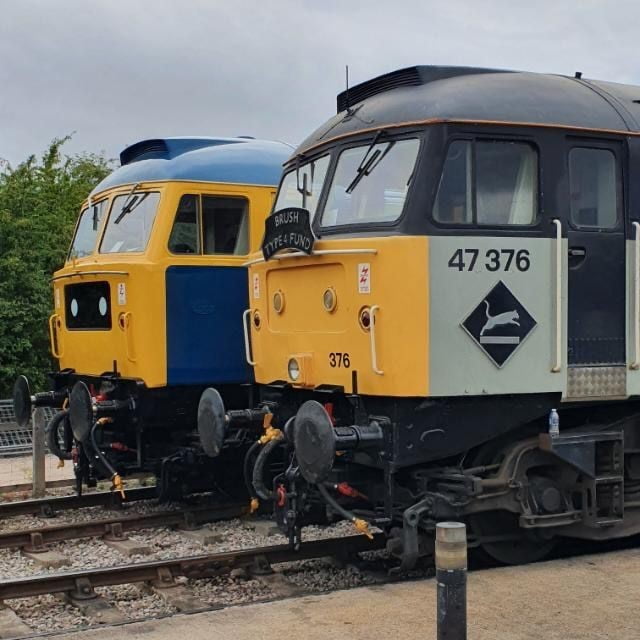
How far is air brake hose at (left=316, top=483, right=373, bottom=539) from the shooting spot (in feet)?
21.1

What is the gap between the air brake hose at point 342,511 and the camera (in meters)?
6.43

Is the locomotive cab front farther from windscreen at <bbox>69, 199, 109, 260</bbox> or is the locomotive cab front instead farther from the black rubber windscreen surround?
windscreen at <bbox>69, 199, 109, 260</bbox>

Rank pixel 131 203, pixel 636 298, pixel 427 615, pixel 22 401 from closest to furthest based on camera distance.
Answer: pixel 427 615 → pixel 636 298 → pixel 131 203 → pixel 22 401

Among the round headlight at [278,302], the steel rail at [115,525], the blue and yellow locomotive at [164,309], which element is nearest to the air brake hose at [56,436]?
the blue and yellow locomotive at [164,309]

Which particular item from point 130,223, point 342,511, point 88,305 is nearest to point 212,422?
point 342,511

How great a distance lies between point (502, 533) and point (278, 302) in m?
2.34

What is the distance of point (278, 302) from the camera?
7.48m

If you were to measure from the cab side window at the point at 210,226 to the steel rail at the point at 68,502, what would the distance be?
274 cm

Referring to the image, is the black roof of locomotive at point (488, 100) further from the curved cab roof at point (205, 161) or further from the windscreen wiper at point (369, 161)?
the curved cab roof at point (205, 161)

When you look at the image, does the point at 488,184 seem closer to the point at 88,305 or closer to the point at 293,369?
the point at 293,369

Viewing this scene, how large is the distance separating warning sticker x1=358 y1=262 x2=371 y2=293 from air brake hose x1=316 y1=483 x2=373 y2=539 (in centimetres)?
132

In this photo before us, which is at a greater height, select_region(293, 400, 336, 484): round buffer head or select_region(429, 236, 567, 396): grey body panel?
select_region(429, 236, 567, 396): grey body panel

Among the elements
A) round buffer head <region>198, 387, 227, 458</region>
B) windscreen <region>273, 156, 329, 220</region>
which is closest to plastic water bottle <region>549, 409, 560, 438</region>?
windscreen <region>273, 156, 329, 220</region>

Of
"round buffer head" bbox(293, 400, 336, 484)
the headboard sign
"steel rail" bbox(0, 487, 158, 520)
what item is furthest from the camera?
"steel rail" bbox(0, 487, 158, 520)
